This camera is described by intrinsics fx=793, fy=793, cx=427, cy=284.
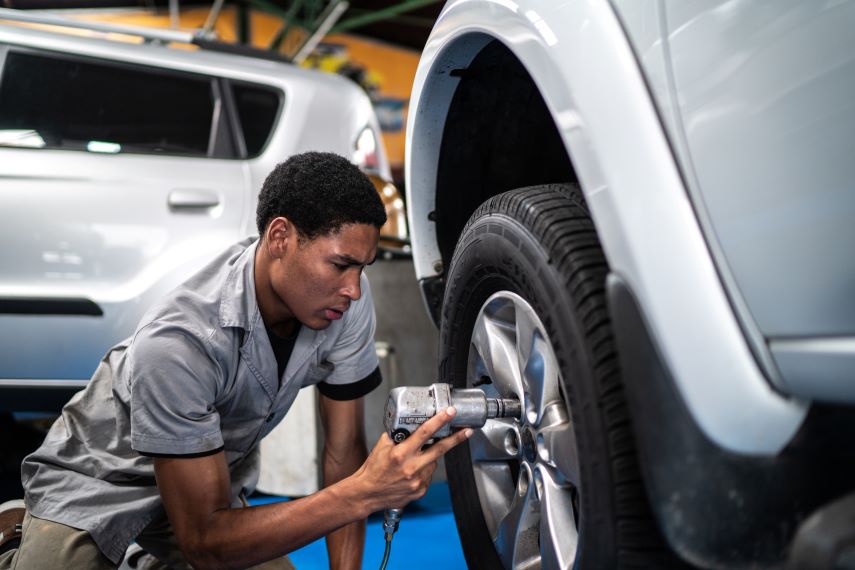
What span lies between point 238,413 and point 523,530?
0.68 meters

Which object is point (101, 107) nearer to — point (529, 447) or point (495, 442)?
point (495, 442)

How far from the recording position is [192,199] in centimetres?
268

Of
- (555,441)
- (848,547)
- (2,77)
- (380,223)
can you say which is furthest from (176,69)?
(848,547)

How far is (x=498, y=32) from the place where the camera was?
1.18 metres

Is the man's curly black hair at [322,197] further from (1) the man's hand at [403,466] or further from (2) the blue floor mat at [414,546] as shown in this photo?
(2) the blue floor mat at [414,546]

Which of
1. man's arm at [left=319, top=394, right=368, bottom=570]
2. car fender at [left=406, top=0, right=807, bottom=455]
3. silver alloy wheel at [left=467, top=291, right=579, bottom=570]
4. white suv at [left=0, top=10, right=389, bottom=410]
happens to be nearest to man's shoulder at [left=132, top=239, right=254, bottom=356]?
man's arm at [left=319, top=394, right=368, bottom=570]

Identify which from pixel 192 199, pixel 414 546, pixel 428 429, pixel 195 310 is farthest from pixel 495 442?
pixel 192 199

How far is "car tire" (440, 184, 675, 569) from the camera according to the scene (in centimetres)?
97

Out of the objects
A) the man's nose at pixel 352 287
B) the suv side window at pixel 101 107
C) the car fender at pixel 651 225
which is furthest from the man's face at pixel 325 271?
the suv side window at pixel 101 107

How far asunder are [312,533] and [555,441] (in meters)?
0.48

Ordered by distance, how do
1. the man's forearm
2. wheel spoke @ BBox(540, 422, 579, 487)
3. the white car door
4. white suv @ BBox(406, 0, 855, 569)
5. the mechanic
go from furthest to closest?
the white car door < the man's forearm < the mechanic < wheel spoke @ BBox(540, 422, 579, 487) < white suv @ BBox(406, 0, 855, 569)

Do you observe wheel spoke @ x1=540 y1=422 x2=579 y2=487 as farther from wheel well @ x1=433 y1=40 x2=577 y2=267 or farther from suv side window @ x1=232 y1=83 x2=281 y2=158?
suv side window @ x1=232 y1=83 x2=281 y2=158

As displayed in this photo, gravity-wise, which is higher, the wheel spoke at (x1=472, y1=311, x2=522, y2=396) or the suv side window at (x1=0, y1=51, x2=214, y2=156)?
the suv side window at (x1=0, y1=51, x2=214, y2=156)

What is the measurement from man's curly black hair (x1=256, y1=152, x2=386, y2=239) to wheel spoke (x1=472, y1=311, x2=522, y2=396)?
0.31 m
